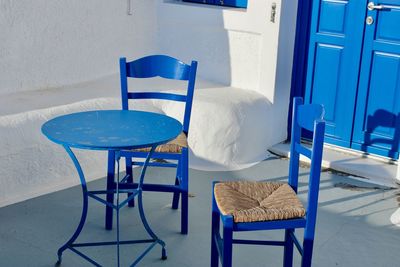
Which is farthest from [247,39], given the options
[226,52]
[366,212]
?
[366,212]

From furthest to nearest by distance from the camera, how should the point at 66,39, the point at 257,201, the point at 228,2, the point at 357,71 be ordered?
1. the point at 228,2
2. the point at 66,39
3. the point at 357,71
4. the point at 257,201

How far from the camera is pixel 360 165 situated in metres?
5.43

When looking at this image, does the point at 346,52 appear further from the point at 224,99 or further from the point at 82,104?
the point at 82,104

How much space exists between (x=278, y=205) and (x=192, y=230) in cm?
115

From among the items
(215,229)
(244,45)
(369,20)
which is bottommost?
(215,229)

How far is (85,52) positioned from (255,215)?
11.2ft

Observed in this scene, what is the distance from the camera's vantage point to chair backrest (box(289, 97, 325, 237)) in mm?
3045

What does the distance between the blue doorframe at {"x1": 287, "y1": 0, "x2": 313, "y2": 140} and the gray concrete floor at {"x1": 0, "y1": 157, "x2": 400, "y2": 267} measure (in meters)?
1.14

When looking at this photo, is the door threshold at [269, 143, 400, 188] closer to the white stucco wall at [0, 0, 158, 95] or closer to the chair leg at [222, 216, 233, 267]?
the white stucco wall at [0, 0, 158, 95]

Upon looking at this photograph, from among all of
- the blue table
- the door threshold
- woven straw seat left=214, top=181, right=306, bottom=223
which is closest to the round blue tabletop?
the blue table

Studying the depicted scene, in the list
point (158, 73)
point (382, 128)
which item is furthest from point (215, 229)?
point (382, 128)

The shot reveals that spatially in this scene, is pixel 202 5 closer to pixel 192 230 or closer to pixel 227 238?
pixel 192 230

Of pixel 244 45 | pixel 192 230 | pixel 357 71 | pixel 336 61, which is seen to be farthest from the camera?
pixel 244 45

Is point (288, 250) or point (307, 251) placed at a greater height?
point (307, 251)
